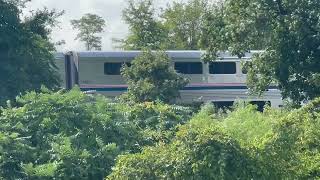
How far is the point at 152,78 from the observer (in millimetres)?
29297

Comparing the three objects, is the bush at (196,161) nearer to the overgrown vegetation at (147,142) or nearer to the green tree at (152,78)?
the overgrown vegetation at (147,142)

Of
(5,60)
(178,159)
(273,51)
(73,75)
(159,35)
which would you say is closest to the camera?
(178,159)

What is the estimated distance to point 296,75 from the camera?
1805 cm

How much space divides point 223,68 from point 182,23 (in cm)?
1528

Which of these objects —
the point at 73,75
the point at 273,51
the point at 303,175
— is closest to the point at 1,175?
the point at 303,175

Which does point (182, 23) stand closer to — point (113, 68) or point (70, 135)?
point (113, 68)

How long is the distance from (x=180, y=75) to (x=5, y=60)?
886 centimetres

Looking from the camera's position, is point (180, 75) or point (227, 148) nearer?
point (227, 148)

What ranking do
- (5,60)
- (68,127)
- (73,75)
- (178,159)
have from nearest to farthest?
1. (178,159)
2. (68,127)
3. (5,60)
4. (73,75)

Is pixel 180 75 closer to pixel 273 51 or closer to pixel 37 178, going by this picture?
pixel 273 51

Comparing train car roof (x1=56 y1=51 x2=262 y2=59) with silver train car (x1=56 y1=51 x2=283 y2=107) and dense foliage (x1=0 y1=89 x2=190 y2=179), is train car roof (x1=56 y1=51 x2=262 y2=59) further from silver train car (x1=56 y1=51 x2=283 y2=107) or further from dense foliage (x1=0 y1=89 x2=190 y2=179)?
dense foliage (x1=0 y1=89 x2=190 y2=179)

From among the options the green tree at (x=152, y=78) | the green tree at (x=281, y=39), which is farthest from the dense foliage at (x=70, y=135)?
the green tree at (x=152, y=78)

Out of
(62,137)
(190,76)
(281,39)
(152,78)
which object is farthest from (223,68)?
(62,137)

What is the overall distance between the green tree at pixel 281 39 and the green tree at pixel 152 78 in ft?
32.9
